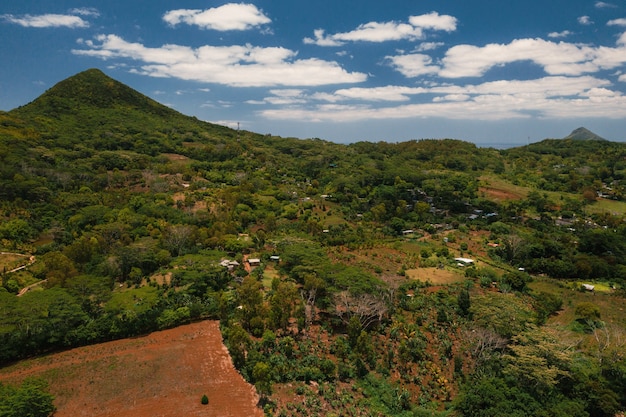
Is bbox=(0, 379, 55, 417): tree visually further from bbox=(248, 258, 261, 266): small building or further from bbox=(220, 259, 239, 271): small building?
Answer: bbox=(248, 258, 261, 266): small building

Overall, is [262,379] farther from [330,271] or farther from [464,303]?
[464,303]

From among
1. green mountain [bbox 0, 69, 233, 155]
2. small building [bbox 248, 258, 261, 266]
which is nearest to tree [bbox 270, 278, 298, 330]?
small building [bbox 248, 258, 261, 266]

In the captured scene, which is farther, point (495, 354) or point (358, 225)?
point (358, 225)

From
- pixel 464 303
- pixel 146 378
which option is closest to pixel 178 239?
pixel 146 378

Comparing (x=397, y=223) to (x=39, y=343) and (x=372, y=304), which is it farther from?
(x=39, y=343)

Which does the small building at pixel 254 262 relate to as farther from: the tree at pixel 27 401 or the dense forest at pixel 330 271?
the tree at pixel 27 401

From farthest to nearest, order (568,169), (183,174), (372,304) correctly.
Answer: (568,169) < (183,174) < (372,304)

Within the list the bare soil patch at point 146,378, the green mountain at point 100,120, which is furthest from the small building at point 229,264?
the green mountain at point 100,120

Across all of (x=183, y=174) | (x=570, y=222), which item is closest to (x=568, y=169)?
(x=570, y=222)
